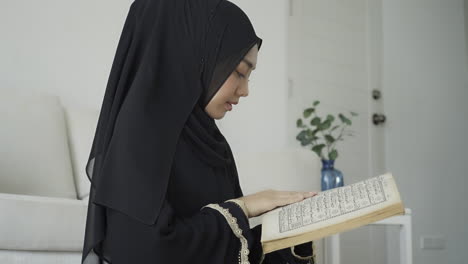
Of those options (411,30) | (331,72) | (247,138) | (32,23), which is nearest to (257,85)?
(247,138)

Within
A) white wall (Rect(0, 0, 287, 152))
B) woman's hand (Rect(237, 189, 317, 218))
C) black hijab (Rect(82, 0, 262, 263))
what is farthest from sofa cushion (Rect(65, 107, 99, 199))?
woman's hand (Rect(237, 189, 317, 218))

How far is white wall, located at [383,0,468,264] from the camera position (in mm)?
3465

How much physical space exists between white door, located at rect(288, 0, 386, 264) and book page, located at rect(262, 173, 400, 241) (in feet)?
6.81

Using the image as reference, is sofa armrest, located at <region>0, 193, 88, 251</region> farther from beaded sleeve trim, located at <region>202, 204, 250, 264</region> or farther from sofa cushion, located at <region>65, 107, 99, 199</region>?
sofa cushion, located at <region>65, 107, 99, 199</region>

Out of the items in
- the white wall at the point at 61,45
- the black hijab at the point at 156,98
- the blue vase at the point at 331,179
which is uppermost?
the white wall at the point at 61,45

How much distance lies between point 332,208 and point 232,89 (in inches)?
14.1

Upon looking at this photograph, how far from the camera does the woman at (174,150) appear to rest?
2.77ft

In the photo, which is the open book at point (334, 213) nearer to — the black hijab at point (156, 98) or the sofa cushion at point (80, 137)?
the black hijab at point (156, 98)

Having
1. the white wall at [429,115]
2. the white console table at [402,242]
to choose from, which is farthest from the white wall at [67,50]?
the white wall at [429,115]

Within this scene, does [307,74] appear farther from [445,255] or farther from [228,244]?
[228,244]

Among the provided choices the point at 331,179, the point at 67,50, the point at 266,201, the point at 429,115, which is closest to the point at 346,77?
the point at 429,115

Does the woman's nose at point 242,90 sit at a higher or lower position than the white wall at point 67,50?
lower

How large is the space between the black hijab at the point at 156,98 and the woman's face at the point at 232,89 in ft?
0.04

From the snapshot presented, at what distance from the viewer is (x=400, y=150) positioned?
11.4 ft
